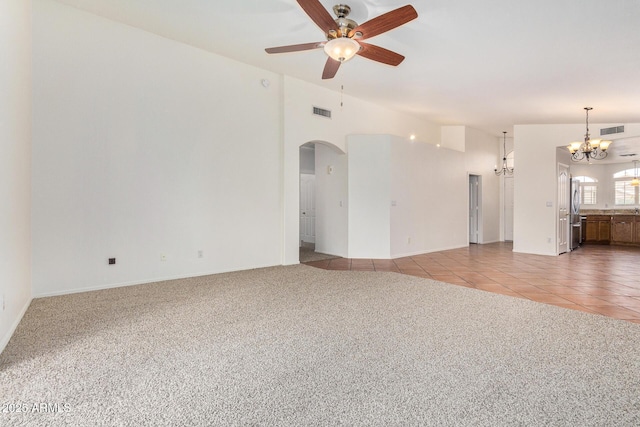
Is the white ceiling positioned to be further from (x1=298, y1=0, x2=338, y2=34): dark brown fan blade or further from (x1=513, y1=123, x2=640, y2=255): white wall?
(x1=513, y1=123, x2=640, y2=255): white wall

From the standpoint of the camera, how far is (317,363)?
2143mm

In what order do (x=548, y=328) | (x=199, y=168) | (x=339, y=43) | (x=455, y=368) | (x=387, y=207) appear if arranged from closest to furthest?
1. (x=455, y=368)
2. (x=548, y=328)
3. (x=339, y=43)
4. (x=199, y=168)
5. (x=387, y=207)

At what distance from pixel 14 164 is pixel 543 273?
687 centimetres

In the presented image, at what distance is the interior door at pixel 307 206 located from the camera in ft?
29.5

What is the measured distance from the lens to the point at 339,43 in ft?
10.4

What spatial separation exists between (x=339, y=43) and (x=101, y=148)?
3.15m

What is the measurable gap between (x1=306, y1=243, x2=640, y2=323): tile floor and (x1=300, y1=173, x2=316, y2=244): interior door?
2.78 meters

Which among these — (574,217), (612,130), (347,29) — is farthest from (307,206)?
(612,130)

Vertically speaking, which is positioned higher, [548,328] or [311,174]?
[311,174]

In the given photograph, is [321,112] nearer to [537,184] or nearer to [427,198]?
[427,198]

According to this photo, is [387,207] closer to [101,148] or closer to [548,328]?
[548,328]

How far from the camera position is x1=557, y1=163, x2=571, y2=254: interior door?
745cm

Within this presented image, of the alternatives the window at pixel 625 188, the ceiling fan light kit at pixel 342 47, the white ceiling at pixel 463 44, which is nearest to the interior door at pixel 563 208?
the white ceiling at pixel 463 44

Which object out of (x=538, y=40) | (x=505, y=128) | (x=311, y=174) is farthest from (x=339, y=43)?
(x=505, y=128)
